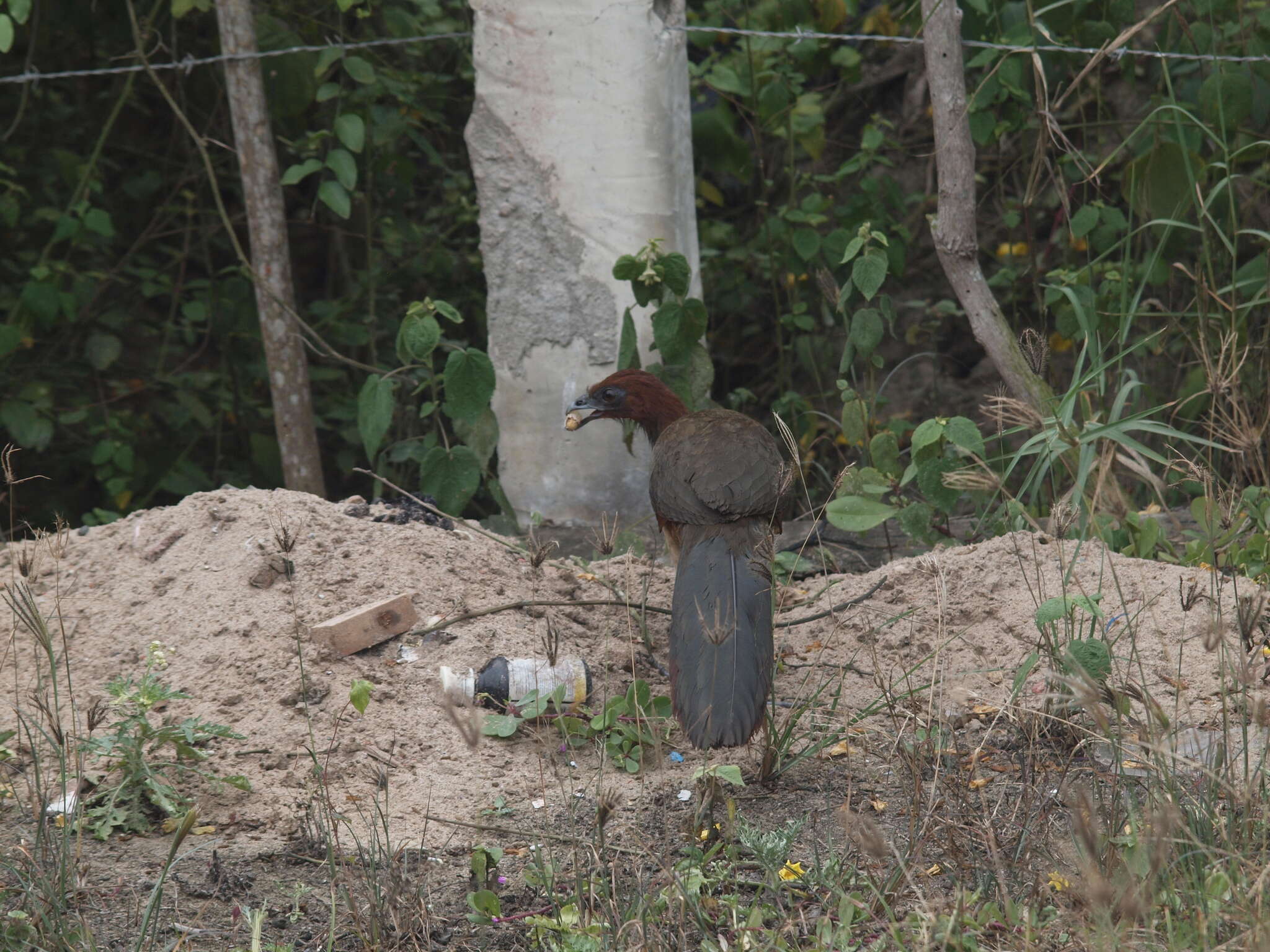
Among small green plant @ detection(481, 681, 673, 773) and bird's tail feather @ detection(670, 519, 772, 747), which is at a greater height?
bird's tail feather @ detection(670, 519, 772, 747)

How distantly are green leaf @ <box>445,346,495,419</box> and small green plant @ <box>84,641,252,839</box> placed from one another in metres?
1.78

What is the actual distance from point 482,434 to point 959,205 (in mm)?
1900

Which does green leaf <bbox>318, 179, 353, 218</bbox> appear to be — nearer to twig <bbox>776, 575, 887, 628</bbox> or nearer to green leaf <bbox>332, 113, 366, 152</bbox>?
green leaf <bbox>332, 113, 366, 152</bbox>

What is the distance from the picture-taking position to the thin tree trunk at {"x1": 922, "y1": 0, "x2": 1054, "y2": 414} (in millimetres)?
4445

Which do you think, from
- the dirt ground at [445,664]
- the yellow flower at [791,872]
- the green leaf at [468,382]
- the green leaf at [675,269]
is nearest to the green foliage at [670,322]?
the green leaf at [675,269]

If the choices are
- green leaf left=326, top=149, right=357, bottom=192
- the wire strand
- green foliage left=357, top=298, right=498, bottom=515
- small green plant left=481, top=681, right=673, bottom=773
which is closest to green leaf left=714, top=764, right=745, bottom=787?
small green plant left=481, top=681, right=673, bottom=773

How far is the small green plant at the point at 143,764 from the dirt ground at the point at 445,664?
58 millimetres

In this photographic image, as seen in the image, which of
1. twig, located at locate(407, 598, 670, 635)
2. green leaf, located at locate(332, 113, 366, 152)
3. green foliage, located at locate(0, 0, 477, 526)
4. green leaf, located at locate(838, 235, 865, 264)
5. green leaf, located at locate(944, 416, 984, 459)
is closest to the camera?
twig, located at locate(407, 598, 670, 635)

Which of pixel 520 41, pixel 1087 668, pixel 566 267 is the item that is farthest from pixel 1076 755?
pixel 520 41

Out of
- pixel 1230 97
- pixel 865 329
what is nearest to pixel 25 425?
pixel 865 329

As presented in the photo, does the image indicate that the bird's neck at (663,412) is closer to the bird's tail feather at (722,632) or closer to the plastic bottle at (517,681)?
the bird's tail feather at (722,632)

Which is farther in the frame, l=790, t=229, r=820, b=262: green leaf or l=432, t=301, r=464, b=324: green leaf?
l=790, t=229, r=820, b=262: green leaf

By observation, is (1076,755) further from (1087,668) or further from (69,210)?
(69,210)

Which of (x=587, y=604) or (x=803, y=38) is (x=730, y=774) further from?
(x=803, y=38)
